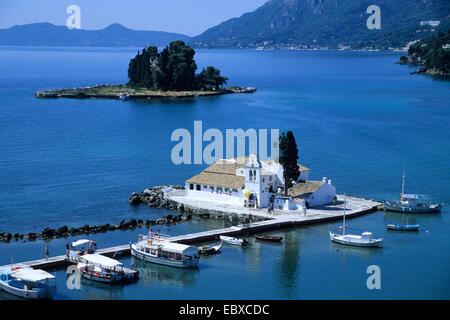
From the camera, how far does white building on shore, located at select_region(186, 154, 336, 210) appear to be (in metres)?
52.9

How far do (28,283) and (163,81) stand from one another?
11960 centimetres

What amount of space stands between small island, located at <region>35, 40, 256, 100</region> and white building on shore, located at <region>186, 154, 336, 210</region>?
301ft

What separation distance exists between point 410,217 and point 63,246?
89.1ft

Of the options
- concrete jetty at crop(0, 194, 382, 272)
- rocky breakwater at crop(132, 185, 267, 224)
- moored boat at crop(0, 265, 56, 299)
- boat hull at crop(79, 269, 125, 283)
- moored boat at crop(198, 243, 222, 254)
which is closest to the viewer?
moored boat at crop(0, 265, 56, 299)

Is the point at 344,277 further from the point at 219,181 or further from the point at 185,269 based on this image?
the point at 219,181

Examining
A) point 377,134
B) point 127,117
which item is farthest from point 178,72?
point 377,134

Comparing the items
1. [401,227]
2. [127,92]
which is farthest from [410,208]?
[127,92]

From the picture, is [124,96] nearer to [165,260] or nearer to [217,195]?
[217,195]

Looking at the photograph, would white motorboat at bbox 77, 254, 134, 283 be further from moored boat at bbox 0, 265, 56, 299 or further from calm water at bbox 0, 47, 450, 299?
moored boat at bbox 0, 265, 56, 299

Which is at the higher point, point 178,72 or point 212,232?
point 178,72

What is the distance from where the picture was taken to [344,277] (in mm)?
40656

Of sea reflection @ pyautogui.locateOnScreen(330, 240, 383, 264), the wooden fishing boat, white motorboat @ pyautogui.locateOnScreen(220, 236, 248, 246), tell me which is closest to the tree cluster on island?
the wooden fishing boat

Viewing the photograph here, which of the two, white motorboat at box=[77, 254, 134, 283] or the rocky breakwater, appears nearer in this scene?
white motorboat at box=[77, 254, 134, 283]
